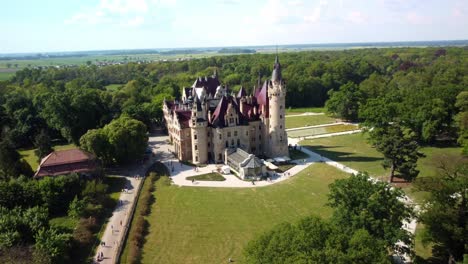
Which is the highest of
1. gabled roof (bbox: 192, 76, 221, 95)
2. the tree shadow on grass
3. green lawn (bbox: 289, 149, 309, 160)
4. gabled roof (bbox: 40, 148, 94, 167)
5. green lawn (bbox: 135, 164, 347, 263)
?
gabled roof (bbox: 192, 76, 221, 95)

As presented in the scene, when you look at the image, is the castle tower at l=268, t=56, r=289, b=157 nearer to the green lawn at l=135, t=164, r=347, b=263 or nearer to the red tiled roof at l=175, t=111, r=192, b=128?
the green lawn at l=135, t=164, r=347, b=263

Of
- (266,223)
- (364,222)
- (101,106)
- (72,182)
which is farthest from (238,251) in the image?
(101,106)

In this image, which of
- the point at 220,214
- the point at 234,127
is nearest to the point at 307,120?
the point at 234,127

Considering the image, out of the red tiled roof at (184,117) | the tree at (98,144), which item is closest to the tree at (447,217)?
the red tiled roof at (184,117)

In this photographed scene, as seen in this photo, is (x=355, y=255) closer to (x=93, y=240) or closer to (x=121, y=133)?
(x=93, y=240)

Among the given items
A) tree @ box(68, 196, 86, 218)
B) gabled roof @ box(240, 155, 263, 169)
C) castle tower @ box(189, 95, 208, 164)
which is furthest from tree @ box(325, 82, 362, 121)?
tree @ box(68, 196, 86, 218)

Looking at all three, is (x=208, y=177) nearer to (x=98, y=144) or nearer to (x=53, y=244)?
(x=98, y=144)
